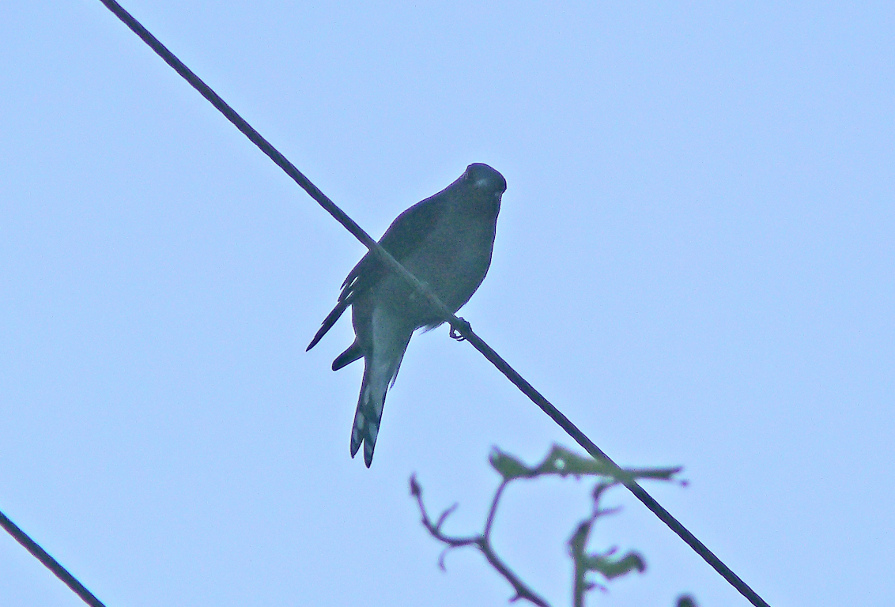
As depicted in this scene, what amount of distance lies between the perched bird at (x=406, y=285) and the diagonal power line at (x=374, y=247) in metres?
2.67

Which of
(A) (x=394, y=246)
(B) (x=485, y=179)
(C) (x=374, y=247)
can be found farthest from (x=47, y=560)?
(B) (x=485, y=179)

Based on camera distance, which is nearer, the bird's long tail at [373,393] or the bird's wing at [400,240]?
the bird's wing at [400,240]

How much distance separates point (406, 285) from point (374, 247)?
265 cm

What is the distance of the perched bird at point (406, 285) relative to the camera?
6.56 meters

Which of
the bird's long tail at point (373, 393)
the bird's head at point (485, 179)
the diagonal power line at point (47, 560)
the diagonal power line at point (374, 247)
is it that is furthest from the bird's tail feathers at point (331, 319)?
the diagonal power line at point (47, 560)

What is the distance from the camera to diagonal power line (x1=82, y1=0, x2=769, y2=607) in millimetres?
2875

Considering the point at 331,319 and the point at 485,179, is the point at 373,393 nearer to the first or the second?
the point at 331,319

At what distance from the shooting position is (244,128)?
335 cm

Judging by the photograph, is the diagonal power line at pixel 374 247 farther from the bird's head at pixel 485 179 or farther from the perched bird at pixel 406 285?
the bird's head at pixel 485 179

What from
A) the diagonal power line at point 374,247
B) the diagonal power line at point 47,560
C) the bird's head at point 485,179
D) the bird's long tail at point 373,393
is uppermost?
the bird's head at point 485,179

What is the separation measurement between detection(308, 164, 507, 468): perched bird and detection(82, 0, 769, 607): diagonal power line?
105 inches

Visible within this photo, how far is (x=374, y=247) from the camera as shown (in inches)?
150

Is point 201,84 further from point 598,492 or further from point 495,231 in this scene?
point 495,231

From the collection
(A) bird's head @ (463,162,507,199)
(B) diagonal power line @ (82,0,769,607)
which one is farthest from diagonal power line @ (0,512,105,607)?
(A) bird's head @ (463,162,507,199)
